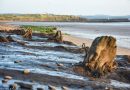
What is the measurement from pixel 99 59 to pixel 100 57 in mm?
135

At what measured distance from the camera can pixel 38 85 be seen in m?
17.3

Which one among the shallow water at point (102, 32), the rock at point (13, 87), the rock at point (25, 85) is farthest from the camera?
the shallow water at point (102, 32)

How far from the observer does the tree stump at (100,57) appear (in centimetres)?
2103

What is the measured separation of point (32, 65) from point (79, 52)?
979cm

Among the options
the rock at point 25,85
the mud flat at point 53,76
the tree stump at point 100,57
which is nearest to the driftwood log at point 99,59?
the tree stump at point 100,57

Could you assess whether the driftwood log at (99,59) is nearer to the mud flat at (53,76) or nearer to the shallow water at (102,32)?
the mud flat at (53,76)

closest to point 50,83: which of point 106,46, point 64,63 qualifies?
point 106,46

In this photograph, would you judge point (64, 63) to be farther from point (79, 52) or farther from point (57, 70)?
point (79, 52)

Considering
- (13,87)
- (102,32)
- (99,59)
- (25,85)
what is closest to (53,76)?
(99,59)

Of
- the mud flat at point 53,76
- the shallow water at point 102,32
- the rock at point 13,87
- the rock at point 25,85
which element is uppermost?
the rock at point 13,87

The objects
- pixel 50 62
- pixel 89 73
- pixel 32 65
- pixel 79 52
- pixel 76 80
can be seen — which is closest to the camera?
pixel 76 80

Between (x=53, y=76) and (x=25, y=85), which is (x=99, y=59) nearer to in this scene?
(x=53, y=76)

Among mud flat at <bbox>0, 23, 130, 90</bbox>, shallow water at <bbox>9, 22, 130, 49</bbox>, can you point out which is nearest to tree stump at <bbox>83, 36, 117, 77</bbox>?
mud flat at <bbox>0, 23, 130, 90</bbox>

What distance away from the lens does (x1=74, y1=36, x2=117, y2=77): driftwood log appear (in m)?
21.0
